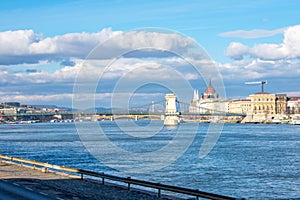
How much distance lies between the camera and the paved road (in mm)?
19252

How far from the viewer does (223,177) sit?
115ft

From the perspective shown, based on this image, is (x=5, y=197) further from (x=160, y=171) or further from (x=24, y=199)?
(x=160, y=171)

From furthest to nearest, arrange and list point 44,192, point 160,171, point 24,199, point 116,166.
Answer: point 116,166 → point 160,171 → point 44,192 → point 24,199

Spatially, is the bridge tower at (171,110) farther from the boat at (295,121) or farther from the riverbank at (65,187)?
the riverbank at (65,187)

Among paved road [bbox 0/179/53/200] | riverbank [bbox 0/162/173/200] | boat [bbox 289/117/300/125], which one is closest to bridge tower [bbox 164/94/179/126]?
boat [bbox 289/117/300/125]

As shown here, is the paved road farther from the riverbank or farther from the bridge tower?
the bridge tower

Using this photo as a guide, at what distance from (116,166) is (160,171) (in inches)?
209

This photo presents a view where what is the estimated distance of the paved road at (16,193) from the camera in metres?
19.3

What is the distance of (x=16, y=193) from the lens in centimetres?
2050

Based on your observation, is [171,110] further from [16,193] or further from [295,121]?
[16,193]

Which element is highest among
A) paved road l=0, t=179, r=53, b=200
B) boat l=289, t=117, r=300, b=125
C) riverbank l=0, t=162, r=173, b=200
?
boat l=289, t=117, r=300, b=125

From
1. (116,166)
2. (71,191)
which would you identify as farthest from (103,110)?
(71,191)

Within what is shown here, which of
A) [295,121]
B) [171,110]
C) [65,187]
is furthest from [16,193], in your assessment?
[295,121]

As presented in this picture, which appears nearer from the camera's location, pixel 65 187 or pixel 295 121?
pixel 65 187
